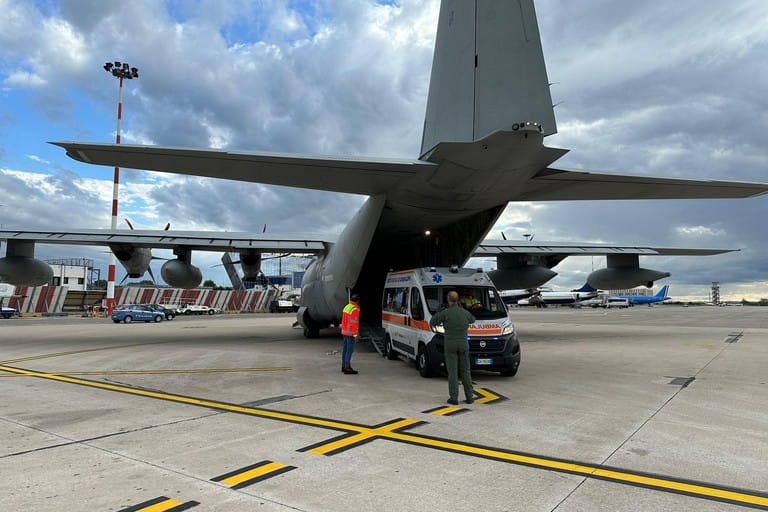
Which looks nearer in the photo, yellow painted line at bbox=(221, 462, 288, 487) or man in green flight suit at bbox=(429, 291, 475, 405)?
yellow painted line at bbox=(221, 462, 288, 487)

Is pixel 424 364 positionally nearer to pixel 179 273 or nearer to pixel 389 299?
pixel 389 299

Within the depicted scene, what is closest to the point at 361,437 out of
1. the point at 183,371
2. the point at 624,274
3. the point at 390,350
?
the point at 183,371

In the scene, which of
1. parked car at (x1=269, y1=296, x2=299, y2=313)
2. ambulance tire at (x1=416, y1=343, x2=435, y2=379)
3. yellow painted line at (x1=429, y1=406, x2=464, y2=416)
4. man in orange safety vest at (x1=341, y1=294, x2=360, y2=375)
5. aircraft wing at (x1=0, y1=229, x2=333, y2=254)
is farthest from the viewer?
parked car at (x1=269, y1=296, x2=299, y2=313)

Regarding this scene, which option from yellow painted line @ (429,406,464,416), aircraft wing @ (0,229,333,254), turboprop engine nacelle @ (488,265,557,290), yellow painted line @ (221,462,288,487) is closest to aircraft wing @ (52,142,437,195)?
yellow painted line @ (429,406,464,416)

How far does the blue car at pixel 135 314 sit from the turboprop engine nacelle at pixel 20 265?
16.2 meters

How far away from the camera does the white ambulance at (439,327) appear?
8.90 metres

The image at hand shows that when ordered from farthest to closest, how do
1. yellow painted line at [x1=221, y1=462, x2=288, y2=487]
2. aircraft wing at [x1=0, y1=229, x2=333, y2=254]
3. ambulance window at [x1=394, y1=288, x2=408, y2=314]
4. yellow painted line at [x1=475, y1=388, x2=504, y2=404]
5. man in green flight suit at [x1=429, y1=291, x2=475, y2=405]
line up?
aircraft wing at [x1=0, y1=229, x2=333, y2=254] < ambulance window at [x1=394, y1=288, x2=408, y2=314] < yellow painted line at [x1=475, y1=388, x2=504, y2=404] < man in green flight suit at [x1=429, y1=291, x2=475, y2=405] < yellow painted line at [x1=221, y1=462, x2=288, y2=487]

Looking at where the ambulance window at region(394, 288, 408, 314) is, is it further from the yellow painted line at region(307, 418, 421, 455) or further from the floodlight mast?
the floodlight mast

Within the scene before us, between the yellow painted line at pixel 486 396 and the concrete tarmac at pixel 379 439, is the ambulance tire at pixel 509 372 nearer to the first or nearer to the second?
the concrete tarmac at pixel 379 439

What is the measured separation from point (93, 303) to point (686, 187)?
56.0 meters

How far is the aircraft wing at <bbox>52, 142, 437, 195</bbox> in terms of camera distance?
7.57m

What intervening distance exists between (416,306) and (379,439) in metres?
5.15

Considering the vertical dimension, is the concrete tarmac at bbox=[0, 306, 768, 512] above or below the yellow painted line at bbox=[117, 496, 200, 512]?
below

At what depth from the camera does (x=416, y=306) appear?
33.6 feet
